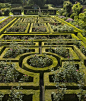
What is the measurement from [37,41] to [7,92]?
7628 millimetres

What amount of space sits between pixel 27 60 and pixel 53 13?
41680 mm

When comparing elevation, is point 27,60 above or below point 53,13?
below

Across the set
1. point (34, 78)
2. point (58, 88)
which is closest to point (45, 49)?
point (34, 78)

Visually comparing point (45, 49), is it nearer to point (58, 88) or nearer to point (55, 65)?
point (55, 65)

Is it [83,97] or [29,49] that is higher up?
[29,49]

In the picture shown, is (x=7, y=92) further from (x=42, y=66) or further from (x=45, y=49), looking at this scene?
(x=45, y=49)

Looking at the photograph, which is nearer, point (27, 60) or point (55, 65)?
point (55, 65)

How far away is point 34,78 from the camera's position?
651cm

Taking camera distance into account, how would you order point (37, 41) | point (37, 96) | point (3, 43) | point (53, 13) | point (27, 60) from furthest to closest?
point (53, 13) → point (37, 41) → point (3, 43) → point (27, 60) → point (37, 96)

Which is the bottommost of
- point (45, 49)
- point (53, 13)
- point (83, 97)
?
point (83, 97)

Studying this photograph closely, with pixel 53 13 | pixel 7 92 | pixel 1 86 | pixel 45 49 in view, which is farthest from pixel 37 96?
pixel 53 13

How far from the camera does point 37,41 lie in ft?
40.6

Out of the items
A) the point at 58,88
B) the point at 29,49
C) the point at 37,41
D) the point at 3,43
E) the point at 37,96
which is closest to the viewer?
the point at 37,96

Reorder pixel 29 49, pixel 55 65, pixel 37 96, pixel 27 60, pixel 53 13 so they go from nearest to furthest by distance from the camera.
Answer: pixel 37 96
pixel 55 65
pixel 27 60
pixel 29 49
pixel 53 13
